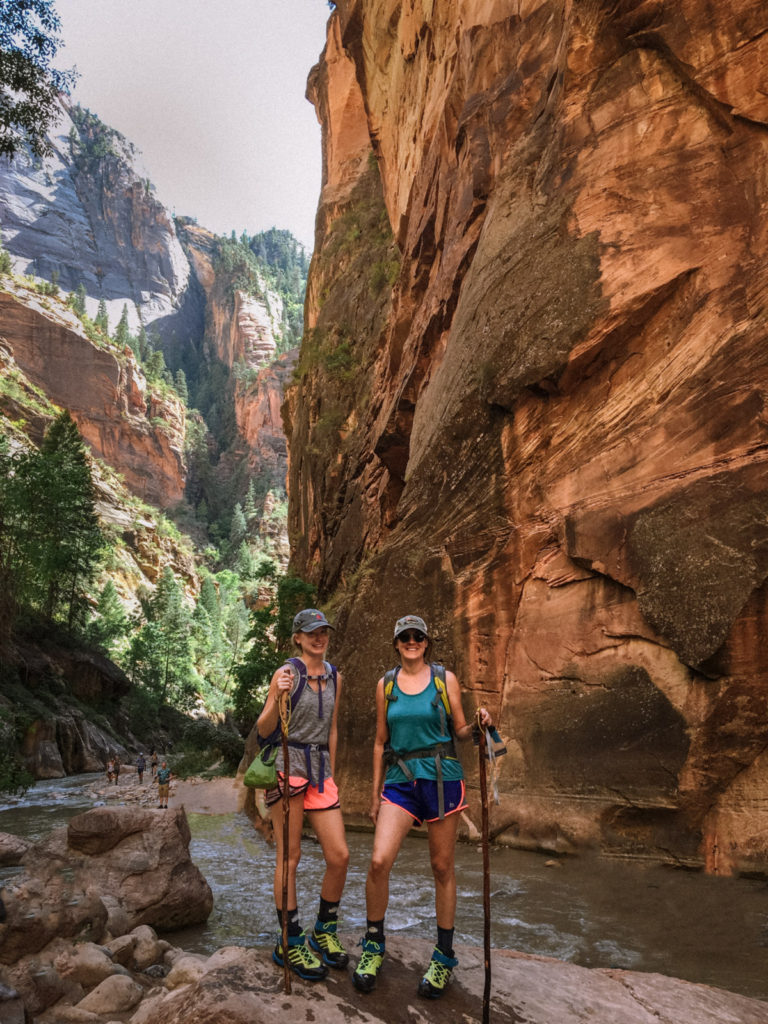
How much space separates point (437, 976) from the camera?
11.3 ft

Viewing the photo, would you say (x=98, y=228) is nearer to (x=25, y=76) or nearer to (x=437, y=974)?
(x=25, y=76)

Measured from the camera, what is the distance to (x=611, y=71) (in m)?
10.2

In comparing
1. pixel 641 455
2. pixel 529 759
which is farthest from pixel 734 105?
pixel 529 759

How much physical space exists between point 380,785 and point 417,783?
29 centimetres

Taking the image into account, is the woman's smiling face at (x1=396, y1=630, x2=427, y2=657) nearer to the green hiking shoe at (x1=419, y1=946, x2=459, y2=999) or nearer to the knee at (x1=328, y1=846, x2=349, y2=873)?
the knee at (x1=328, y1=846, x2=349, y2=873)

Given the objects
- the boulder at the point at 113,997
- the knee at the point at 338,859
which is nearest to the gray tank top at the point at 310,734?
the knee at the point at 338,859

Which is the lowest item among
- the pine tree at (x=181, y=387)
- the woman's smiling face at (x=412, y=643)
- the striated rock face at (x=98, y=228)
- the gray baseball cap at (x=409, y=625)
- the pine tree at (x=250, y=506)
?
the woman's smiling face at (x=412, y=643)

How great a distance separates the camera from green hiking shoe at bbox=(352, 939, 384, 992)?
339cm

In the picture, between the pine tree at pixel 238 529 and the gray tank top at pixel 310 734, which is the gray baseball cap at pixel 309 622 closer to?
the gray tank top at pixel 310 734

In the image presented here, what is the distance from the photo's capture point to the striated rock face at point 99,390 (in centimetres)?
8550

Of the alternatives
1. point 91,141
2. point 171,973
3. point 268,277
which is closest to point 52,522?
point 171,973

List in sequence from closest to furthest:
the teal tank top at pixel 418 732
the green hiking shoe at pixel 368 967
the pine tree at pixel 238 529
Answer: the green hiking shoe at pixel 368 967 < the teal tank top at pixel 418 732 < the pine tree at pixel 238 529

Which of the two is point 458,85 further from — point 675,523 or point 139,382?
point 139,382

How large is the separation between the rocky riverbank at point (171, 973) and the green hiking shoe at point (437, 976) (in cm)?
6
